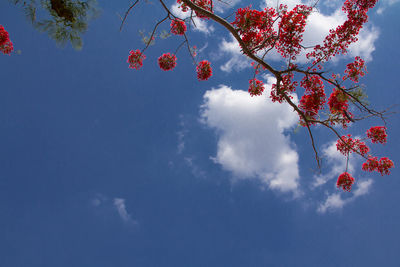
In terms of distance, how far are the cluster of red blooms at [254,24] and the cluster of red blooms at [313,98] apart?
1251 mm

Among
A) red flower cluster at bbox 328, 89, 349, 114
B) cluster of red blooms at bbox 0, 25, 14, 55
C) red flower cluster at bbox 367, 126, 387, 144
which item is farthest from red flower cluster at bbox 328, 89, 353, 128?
cluster of red blooms at bbox 0, 25, 14, 55

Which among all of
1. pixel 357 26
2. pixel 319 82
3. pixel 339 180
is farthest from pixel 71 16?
pixel 339 180

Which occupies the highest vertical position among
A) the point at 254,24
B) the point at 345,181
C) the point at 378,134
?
the point at 254,24

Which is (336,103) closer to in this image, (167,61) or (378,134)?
(378,134)

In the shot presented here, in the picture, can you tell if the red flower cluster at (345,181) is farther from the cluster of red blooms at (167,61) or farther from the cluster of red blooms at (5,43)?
the cluster of red blooms at (5,43)

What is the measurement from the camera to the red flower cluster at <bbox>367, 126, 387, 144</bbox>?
212 inches

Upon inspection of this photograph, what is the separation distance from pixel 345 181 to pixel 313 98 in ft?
7.19

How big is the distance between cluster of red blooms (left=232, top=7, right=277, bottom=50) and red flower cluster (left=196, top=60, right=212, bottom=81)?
1.38 m

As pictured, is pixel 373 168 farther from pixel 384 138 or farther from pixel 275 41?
pixel 275 41

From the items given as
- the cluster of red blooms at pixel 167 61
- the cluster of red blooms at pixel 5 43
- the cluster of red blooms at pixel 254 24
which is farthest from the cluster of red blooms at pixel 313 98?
the cluster of red blooms at pixel 5 43

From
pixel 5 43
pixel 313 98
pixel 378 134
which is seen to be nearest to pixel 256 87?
pixel 313 98

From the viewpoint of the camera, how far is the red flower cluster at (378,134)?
17.7ft

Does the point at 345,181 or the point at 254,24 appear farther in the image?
the point at 345,181

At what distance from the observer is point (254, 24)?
4.75 m
